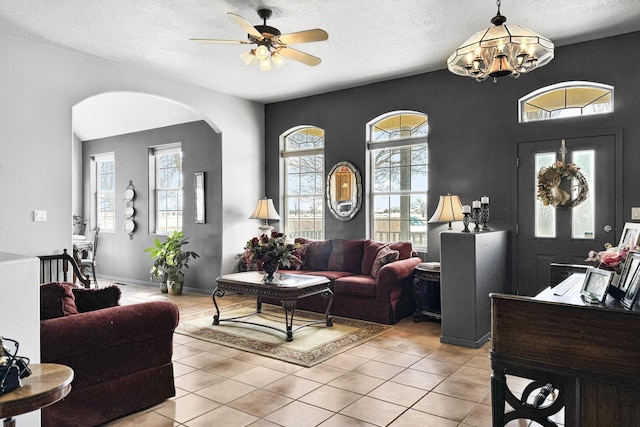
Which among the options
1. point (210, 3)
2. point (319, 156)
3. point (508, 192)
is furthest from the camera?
point (319, 156)

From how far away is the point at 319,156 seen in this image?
7043mm

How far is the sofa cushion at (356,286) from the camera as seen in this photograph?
5227 millimetres

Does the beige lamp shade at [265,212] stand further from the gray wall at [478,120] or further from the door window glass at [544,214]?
the door window glass at [544,214]

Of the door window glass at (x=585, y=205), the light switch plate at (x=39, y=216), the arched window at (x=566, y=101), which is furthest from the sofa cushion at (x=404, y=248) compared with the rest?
the light switch plate at (x=39, y=216)

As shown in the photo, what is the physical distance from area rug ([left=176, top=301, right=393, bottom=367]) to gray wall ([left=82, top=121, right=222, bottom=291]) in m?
1.60

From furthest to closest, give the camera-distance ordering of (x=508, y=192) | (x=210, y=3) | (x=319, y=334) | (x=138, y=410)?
1. (x=508, y=192)
2. (x=319, y=334)
3. (x=210, y=3)
4. (x=138, y=410)

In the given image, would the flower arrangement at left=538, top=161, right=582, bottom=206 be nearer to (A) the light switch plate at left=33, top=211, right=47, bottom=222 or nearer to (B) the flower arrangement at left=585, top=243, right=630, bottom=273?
(B) the flower arrangement at left=585, top=243, right=630, bottom=273

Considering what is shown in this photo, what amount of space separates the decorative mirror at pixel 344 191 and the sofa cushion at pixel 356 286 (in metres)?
1.30

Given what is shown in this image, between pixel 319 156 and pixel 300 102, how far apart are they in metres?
0.91

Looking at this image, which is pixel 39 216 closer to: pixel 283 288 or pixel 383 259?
pixel 283 288

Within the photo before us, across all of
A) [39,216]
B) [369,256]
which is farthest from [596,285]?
[39,216]

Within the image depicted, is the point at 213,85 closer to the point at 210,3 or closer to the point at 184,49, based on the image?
the point at 184,49

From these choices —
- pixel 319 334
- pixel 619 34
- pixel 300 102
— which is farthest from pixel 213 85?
pixel 619 34

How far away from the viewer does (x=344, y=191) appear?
21.7 feet
